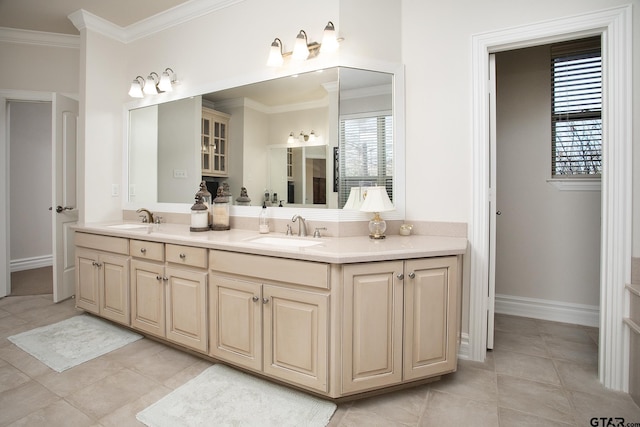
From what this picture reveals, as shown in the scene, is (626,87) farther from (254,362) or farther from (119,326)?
(119,326)

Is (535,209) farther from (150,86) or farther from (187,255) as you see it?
(150,86)

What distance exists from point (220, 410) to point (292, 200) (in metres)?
1.40

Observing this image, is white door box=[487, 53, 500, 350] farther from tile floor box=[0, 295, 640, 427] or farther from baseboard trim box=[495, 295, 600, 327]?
baseboard trim box=[495, 295, 600, 327]

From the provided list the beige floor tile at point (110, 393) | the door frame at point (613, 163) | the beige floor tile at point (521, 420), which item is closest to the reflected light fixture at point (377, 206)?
the beige floor tile at point (521, 420)

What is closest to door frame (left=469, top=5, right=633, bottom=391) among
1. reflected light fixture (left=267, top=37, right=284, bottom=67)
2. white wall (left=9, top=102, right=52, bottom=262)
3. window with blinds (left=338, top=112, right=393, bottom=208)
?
window with blinds (left=338, top=112, right=393, bottom=208)

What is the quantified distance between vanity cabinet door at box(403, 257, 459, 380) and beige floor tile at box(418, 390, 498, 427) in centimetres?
14

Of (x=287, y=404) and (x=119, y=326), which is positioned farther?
(x=119, y=326)

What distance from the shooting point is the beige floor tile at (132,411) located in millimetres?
1572

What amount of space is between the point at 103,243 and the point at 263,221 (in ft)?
4.51

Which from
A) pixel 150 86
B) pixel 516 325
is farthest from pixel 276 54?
pixel 516 325

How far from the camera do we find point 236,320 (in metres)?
1.91

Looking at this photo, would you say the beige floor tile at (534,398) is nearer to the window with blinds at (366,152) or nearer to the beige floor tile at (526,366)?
the beige floor tile at (526,366)

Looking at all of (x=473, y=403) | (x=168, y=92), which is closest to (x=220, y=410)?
(x=473, y=403)

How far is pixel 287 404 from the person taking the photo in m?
1.70
